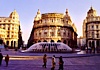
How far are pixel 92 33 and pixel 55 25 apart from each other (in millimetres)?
16092

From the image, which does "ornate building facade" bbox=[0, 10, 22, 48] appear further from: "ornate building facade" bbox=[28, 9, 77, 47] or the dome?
the dome

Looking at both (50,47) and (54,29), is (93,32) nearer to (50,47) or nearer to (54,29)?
(54,29)

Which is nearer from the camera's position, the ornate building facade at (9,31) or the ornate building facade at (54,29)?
the ornate building facade at (54,29)

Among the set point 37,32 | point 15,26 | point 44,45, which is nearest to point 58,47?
point 44,45

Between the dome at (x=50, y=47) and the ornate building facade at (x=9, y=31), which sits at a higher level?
the ornate building facade at (x=9, y=31)

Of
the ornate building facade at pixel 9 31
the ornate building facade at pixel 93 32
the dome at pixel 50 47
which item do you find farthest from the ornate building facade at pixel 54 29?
the dome at pixel 50 47

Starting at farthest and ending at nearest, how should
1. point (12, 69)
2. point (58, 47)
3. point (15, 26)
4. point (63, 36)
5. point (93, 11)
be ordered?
point (15, 26) < point (93, 11) < point (63, 36) < point (58, 47) < point (12, 69)

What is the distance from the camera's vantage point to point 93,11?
8944 centimetres

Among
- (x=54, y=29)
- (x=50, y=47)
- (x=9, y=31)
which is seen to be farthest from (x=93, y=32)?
(x=50, y=47)

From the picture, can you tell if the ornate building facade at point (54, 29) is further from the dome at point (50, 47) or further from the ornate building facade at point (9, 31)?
the dome at point (50, 47)

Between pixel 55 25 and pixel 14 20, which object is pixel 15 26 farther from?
pixel 55 25

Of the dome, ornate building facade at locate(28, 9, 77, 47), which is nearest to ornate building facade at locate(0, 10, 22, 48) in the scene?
ornate building facade at locate(28, 9, 77, 47)

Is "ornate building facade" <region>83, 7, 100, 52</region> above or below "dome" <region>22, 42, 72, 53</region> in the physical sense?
above

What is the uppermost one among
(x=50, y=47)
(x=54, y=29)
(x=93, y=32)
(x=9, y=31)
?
(x=9, y=31)
